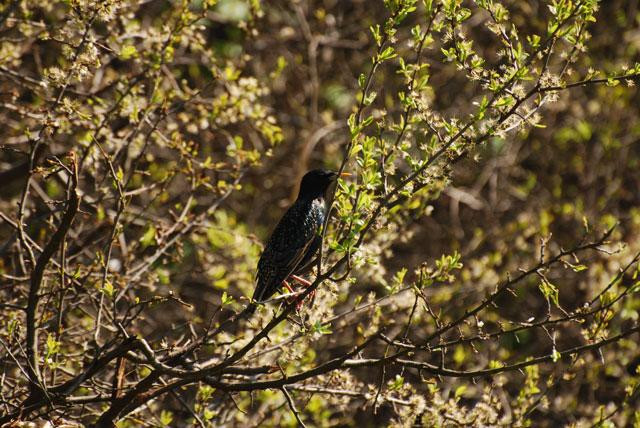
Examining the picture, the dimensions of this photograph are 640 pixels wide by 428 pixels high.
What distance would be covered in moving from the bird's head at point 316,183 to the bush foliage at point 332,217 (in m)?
0.52

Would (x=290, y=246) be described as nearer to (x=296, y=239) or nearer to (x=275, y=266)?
(x=296, y=239)

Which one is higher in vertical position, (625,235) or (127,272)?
(625,235)

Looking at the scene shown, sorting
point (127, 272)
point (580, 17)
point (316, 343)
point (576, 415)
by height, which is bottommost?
point (576, 415)

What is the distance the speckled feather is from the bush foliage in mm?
287

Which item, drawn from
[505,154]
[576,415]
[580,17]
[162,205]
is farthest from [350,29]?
[580,17]

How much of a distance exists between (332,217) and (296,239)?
1077mm

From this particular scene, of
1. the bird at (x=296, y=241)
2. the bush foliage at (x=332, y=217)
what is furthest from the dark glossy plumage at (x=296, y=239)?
the bush foliage at (x=332, y=217)

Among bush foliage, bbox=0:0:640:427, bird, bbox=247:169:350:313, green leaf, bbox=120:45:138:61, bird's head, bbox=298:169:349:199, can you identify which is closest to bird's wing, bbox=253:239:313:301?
bird, bbox=247:169:350:313

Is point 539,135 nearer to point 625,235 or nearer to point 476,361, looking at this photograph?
point 625,235

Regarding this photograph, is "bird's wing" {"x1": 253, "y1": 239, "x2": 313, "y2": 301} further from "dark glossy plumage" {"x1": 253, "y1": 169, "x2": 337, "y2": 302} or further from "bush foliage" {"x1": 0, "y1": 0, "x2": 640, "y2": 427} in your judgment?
"bush foliage" {"x1": 0, "y1": 0, "x2": 640, "y2": 427}

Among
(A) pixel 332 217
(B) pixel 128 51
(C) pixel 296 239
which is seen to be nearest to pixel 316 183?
(C) pixel 296 239

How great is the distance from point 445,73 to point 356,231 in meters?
6.77

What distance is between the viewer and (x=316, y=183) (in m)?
5.74

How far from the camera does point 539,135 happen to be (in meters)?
9.59
